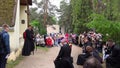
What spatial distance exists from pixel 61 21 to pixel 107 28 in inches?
3150

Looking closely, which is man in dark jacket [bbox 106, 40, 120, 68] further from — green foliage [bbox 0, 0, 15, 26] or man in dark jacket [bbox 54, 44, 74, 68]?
green foliage [bbox 0, 0, 15, 26]

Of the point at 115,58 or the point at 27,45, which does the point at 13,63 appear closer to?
the point at 27,45

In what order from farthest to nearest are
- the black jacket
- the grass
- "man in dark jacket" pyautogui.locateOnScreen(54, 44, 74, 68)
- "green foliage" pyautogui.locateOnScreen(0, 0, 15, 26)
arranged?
"green foliage" pyautogui.locateOnScreen(0, 0, 15, 26) < the grass < the black jacket < "man in dark jacket" pyautogui.locateOnScreen(54, 44, 74, 68)

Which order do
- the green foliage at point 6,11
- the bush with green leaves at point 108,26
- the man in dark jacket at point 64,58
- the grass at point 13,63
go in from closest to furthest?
the man in dark jacket at point 64,58, the grass at point 13,63, the bush with green leaves at point 108,26, the green foliage at point 6,11

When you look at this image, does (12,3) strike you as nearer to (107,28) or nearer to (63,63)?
(107,28)

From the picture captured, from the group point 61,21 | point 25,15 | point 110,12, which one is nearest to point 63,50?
point 110,12

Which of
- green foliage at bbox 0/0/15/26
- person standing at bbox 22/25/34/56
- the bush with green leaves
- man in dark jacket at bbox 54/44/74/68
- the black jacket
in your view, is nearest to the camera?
man in dark jacket at bbox 54/44/74/68

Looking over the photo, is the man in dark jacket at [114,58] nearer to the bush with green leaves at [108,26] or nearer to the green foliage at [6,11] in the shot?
the bush with green leaves at [108,26]

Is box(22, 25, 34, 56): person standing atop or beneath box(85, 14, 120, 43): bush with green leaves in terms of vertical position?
beneath

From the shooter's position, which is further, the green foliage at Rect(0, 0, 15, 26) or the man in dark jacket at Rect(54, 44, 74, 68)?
the green foliage at Rect(0, 0, 15, 26)

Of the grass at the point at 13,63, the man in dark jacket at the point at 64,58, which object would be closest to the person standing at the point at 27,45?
the grass at the point at 13,63

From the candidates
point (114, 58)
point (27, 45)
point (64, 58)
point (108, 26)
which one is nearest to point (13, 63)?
point (27, 45)

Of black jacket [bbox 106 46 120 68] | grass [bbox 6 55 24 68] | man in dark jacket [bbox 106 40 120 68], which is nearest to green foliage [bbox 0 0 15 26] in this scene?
grass [bbox 6 55 24 68]

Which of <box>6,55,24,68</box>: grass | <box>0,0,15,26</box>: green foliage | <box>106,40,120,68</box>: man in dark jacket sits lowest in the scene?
<box>6,55,24,68</box>: grass
